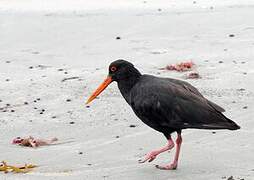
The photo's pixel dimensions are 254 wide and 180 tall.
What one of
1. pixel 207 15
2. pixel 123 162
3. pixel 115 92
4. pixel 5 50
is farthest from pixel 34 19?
pixel 123 162

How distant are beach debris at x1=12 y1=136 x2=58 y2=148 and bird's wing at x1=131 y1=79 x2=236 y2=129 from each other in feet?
3.97

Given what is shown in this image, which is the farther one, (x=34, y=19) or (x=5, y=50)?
(x=34, y=19)

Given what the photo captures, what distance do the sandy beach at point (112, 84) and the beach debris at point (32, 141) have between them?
96 millimetres

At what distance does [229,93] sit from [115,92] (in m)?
1.27

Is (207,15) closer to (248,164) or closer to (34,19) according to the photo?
(34,19)

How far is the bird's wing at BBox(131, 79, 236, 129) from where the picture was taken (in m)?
5.79

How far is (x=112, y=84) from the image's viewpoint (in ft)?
28.8

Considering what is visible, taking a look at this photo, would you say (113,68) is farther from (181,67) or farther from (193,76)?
(181,67)

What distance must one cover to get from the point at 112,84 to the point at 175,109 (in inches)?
117

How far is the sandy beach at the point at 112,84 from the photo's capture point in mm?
6145

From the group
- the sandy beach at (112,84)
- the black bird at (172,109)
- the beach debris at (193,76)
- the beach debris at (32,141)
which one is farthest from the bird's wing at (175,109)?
the beach debris at (193,76)

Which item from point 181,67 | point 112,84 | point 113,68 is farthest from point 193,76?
point 113,68

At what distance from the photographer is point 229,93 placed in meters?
8.14

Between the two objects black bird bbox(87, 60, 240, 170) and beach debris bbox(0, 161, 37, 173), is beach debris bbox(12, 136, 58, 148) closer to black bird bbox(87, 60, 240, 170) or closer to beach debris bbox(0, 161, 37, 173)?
beach debris bbox(0, 161, 37, 173)
